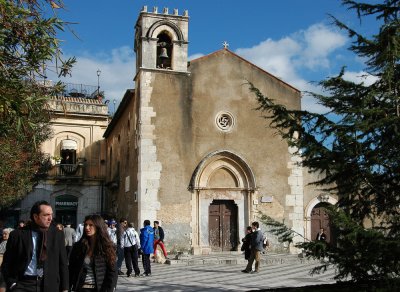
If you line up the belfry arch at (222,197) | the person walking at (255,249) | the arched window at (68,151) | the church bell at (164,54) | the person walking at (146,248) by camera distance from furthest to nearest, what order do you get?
the arched window at (68,151) < the church bell at (164,54) < the belfry arch at (222,197) < the person walking at (255,249) < the person walking at (146,248)

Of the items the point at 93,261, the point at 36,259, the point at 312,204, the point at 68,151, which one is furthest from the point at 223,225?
the point at 36,259

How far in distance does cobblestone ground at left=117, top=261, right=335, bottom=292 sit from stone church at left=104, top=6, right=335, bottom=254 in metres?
4.86

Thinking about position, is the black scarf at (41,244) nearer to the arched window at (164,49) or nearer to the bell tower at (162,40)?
the bell tower at (162,40)

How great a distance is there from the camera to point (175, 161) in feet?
70.6

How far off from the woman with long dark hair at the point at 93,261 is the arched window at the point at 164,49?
17.2 meters

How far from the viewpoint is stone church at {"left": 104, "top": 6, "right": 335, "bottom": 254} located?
21281 mm

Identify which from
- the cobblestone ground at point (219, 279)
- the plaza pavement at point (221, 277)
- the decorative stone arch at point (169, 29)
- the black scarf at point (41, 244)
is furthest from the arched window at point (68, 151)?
the black scarf at point (41, 244)

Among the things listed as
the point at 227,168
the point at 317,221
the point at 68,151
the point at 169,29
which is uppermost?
the point at 169,29

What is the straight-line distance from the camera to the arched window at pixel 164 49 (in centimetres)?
2242

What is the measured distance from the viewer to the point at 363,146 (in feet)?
26.9

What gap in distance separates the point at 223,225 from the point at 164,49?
8100mm

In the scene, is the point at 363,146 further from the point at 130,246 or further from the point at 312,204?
the point at 312,204

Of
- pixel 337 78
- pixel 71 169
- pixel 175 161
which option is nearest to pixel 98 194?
pixel 71 169

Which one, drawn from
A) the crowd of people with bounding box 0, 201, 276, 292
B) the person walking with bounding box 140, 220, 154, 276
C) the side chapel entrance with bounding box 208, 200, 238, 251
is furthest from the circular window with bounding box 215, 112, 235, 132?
the crowd of people with bounding box 0, 201, 276, 292
